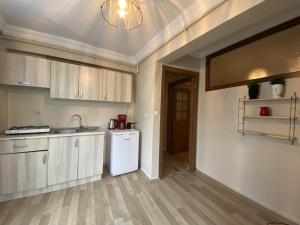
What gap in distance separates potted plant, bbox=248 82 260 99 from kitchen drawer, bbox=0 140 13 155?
137 inches

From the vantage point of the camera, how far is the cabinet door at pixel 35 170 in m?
2.16

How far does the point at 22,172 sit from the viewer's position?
6.98ft

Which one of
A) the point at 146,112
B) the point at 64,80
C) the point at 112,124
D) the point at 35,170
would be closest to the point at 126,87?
the point at 146,112

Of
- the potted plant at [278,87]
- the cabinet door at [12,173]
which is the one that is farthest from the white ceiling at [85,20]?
the cabinet door at [12,173]

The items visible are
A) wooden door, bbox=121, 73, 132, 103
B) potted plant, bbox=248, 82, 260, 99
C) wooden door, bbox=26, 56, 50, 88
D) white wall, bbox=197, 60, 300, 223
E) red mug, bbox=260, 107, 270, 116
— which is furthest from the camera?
wooden door, bbox=121, 73, 132, 103

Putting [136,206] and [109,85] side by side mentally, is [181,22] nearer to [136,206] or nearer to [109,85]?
[109,85]

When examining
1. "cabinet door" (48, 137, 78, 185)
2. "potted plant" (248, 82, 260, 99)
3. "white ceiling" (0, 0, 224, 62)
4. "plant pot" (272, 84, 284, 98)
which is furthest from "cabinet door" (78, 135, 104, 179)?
"plant pot" (272, 84, 284, 98)

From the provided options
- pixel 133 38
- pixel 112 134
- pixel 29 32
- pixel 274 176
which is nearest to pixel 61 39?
pixel 29 32

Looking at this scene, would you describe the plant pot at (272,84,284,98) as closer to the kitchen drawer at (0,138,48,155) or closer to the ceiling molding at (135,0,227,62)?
the ceiling molding at (135,0,227,62)

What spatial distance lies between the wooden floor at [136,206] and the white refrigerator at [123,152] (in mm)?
312

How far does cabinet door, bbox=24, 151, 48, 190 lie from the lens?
2.16 metres

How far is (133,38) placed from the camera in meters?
2.56

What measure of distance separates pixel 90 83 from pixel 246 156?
299 centimetres

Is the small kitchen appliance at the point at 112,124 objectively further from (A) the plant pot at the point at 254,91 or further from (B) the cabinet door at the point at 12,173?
(A) the plant pot at the point at 254,91
